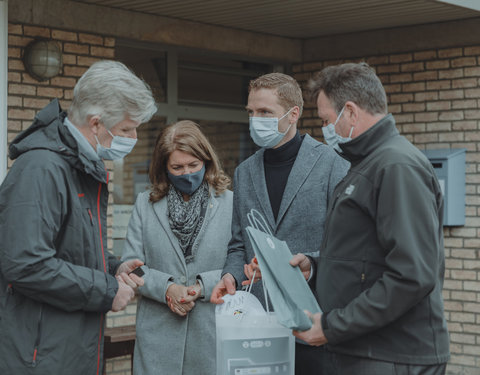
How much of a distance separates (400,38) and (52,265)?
17.8ft

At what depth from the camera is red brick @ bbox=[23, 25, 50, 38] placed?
5.82 metres

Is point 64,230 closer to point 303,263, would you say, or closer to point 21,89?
point 303,263

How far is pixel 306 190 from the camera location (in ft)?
11.0

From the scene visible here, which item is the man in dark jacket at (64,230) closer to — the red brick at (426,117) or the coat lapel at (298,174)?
the coat lapel at (298,174)

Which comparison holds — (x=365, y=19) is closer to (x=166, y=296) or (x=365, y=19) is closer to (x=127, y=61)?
(x=127, y=61)

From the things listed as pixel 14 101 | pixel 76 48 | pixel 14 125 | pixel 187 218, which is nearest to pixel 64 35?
pixel 76 48

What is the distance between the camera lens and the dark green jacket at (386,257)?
2.42 m

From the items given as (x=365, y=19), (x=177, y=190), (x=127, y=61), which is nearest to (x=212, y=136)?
(x=127, y=61)

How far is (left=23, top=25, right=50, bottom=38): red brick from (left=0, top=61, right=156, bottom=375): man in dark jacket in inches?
126

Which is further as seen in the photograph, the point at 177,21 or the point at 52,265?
the point at 177,21

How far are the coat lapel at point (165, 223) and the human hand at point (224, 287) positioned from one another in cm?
38

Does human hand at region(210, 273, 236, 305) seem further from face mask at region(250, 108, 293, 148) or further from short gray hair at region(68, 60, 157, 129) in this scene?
short gray hair at region(68, 60, 157, 129)

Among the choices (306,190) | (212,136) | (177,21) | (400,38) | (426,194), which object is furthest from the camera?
(212,136)

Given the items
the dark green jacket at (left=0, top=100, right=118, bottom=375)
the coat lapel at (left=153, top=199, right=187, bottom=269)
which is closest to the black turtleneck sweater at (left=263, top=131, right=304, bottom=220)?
the coat lapel at (left=153, top=199, right=187, bottom=269)
